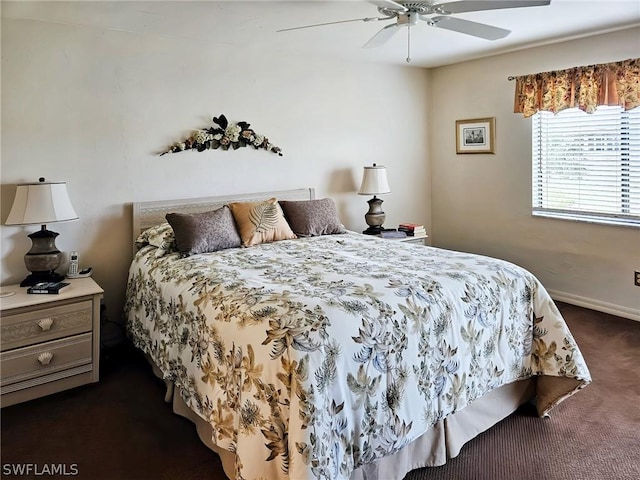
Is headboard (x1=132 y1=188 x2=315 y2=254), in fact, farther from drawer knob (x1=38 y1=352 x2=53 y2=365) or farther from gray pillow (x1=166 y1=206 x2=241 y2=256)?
drawer knob (x1=38 y1=352 x2=53 y2=365)

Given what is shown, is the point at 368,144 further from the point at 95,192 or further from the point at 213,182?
the point at 95,192

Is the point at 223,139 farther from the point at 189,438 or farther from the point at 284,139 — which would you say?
the point at 189,438

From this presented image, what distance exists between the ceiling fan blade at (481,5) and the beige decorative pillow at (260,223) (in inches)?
71.2

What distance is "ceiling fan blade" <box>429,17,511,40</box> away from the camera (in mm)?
2566

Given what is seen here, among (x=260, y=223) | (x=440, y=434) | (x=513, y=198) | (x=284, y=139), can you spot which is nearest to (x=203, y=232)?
(x=260, y=223)

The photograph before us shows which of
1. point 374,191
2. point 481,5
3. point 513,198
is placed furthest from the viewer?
point 513,198

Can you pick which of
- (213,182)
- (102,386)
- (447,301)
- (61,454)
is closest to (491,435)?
(447,301)

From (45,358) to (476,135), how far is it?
14.2 ft

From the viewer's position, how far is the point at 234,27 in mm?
3295

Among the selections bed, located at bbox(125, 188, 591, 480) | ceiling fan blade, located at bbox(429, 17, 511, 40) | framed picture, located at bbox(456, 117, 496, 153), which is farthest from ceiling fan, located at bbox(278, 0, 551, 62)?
framed picture, located at bbox(456, 117, 496, 153)

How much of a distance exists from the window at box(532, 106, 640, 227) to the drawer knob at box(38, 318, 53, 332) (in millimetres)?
4167

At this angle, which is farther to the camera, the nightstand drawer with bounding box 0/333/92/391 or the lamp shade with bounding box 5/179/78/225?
the lamp shade with bounding box 5/179/78/225

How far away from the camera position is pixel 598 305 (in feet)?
13.3

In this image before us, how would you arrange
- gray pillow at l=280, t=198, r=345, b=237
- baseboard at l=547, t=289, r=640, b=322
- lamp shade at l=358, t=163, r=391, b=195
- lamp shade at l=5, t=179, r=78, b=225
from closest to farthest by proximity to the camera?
lamp shade at l=5, t=179, r=78, b=225 < gray pillow at l=280, t=198, r=345, b=237 < baseboard at l=547, t=289, r=640, b=322 < lamp shade at l=358, t=163, r=391, b=195
